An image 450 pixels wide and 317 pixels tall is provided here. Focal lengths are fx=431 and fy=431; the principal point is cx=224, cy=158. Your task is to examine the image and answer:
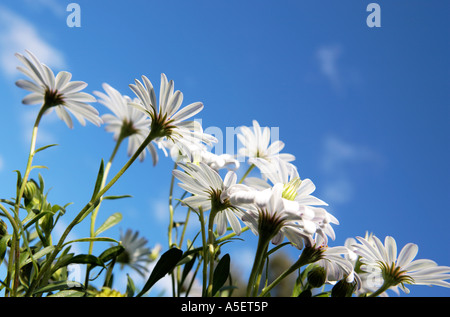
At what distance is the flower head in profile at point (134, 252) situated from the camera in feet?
3.30

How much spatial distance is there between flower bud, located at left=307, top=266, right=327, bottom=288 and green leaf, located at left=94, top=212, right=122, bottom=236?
371 millimetres

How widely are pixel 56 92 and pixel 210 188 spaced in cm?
33

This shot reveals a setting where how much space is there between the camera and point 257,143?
94cm

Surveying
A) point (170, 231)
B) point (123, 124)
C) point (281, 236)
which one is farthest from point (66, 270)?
point (281, 236)

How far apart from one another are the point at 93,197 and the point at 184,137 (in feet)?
0.52

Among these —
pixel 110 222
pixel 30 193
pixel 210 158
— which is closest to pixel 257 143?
pixel 210 158

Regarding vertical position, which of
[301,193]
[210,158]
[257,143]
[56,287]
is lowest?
[56,287]

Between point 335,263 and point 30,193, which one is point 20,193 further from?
point 335,263

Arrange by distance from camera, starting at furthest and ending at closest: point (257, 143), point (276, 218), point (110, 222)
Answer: point (257, 143) < point (110, 222) < point (276, 218)

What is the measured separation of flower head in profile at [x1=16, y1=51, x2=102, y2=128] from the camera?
68 cm

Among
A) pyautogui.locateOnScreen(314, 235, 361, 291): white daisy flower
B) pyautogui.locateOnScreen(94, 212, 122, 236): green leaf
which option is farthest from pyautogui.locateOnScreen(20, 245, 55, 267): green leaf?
pyautogui.locateOnScreen(314, 235, 361, 291): white daisy flower
